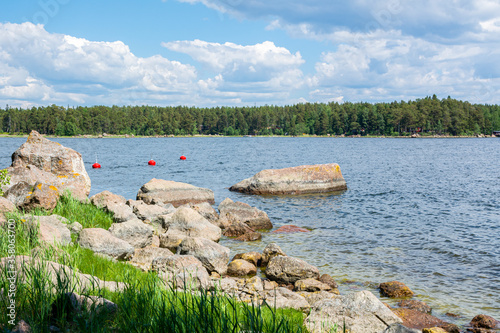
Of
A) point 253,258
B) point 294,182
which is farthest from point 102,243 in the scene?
point 294,182

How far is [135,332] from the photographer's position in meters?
4.17

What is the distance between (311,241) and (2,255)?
36.8ft

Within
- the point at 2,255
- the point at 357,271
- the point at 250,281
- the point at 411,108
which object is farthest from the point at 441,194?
the point at 411,108

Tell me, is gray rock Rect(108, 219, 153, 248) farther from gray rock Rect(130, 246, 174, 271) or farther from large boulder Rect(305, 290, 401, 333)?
large boulder Rect(305, 290, 401, 333)

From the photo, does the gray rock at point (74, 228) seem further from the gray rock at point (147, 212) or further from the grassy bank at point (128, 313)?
the grassy bank at point (128, 313)

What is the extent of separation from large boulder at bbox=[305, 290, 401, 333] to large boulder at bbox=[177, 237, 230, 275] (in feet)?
14.1

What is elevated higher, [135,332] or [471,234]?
[135,332]

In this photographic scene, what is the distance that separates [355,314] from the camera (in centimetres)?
758

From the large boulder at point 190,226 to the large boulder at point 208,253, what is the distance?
2.81 m

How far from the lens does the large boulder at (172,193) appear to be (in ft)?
73.2

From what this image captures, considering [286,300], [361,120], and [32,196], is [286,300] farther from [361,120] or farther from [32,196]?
[361,120]

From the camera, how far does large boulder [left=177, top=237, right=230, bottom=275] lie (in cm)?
1149

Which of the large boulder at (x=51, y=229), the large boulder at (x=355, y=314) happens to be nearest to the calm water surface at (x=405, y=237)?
the large boulder at (x=355, y=314)

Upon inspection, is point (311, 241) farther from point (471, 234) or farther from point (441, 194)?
point (441, 194)
